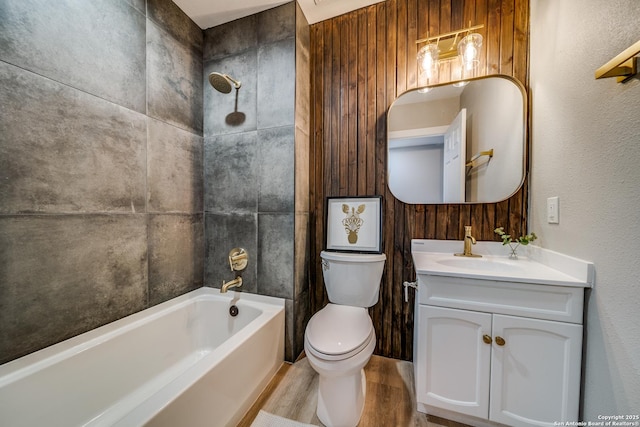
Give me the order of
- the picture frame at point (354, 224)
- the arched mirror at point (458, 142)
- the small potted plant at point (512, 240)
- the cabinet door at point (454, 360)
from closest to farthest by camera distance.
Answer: the cabinet door at point (454, 360) < the small potted plant at point (512, 240) < the arched mirror at point (458, 142) < the picture frame at point (354, 224)

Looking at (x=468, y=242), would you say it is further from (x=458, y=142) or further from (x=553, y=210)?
(x=458, y=142)

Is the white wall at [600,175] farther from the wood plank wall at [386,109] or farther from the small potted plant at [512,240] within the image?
the wood plank wall at [386,109]

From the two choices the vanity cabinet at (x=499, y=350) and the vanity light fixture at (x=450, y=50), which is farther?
the vanity light fixture at (x=450, y=50)

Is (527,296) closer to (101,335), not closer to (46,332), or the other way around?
(101,335)

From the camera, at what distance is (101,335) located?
112 cm

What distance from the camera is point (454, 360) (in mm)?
1064

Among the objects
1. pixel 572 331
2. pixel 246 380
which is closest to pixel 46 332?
pixel 246 380

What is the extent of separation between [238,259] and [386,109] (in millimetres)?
1523

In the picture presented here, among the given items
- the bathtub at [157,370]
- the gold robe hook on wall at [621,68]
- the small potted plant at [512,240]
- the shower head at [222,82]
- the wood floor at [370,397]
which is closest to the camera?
the gold robe hook on wall at [621,68]

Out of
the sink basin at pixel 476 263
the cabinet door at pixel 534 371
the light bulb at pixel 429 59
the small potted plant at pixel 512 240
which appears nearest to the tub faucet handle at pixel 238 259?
the sink basin at pixel 476 263

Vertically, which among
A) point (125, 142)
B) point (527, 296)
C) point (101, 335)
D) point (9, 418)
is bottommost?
point (9, 418)

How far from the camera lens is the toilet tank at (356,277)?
147 centimetres

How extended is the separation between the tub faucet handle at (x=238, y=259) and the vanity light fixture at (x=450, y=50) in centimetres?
178

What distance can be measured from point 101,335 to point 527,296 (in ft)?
6.58
